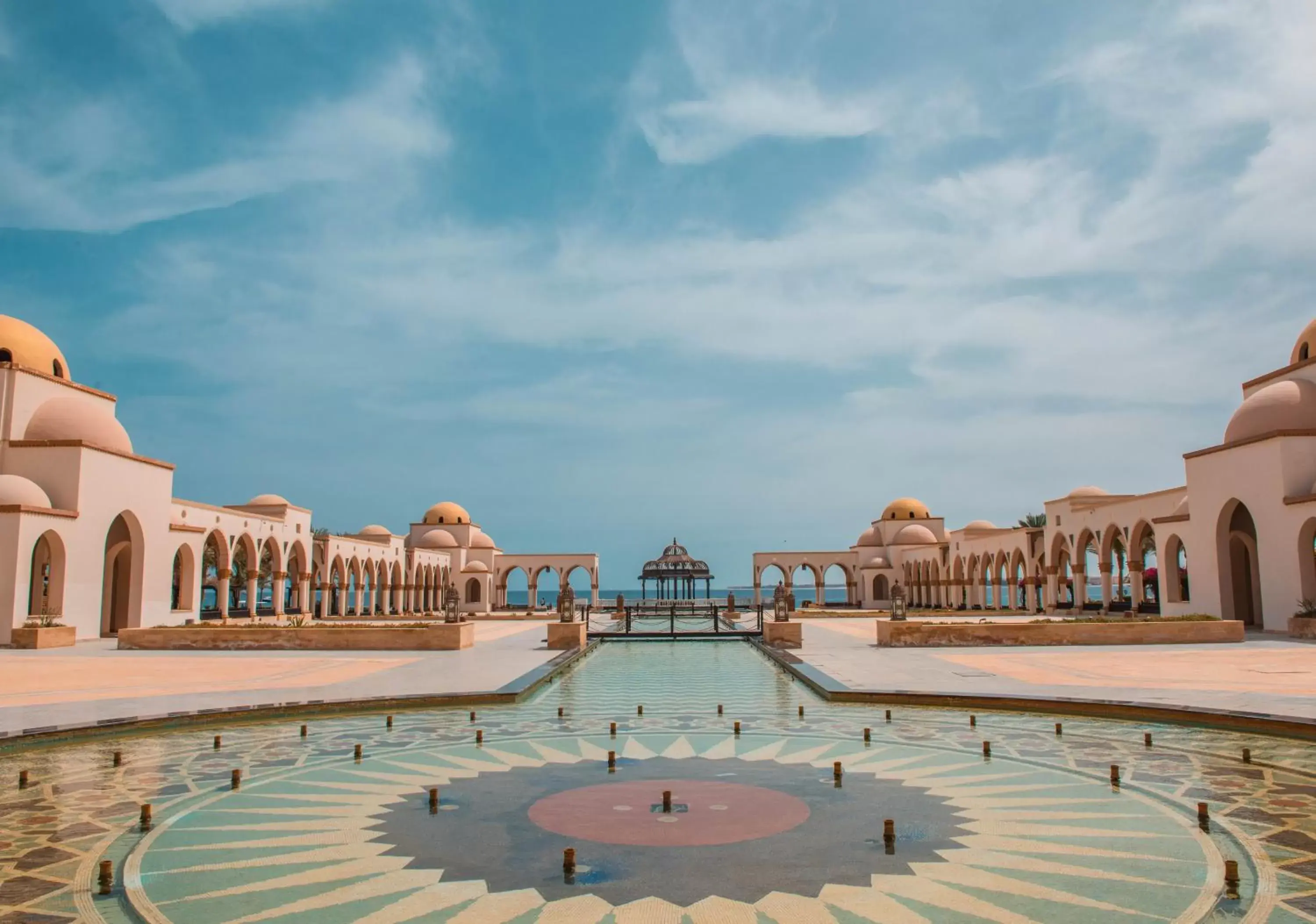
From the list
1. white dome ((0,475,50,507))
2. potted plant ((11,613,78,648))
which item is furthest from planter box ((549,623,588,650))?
white dome ((0,475,50,507))

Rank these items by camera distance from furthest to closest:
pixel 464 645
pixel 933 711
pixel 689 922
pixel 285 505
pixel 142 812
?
1. pixel 285 505
2. pixel 464 645
3. pixel 933 711
4. pixel 142 812
5. pixel 689 922

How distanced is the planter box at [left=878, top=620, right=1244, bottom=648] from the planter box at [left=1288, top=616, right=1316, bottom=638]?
4.96 feet

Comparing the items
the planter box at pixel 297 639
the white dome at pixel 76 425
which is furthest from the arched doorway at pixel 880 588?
the white dome at pixel 76 425

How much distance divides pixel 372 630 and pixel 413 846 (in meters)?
15.4

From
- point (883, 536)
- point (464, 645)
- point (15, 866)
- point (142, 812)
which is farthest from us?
point (883, 536)

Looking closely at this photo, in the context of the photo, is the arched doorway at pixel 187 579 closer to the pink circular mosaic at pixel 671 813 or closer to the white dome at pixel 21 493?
the white dome at pixel 21 493

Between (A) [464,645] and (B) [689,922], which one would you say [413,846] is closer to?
(B) [689,922]

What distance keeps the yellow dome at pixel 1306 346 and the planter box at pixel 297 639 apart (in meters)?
22.2

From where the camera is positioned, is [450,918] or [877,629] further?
[877,629]

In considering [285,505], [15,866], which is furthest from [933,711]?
[285,505]

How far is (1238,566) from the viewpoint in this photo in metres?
26.4

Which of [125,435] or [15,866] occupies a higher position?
[125,435]

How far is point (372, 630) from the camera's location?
19.7m

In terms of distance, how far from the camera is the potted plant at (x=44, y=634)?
19531 millimetres
